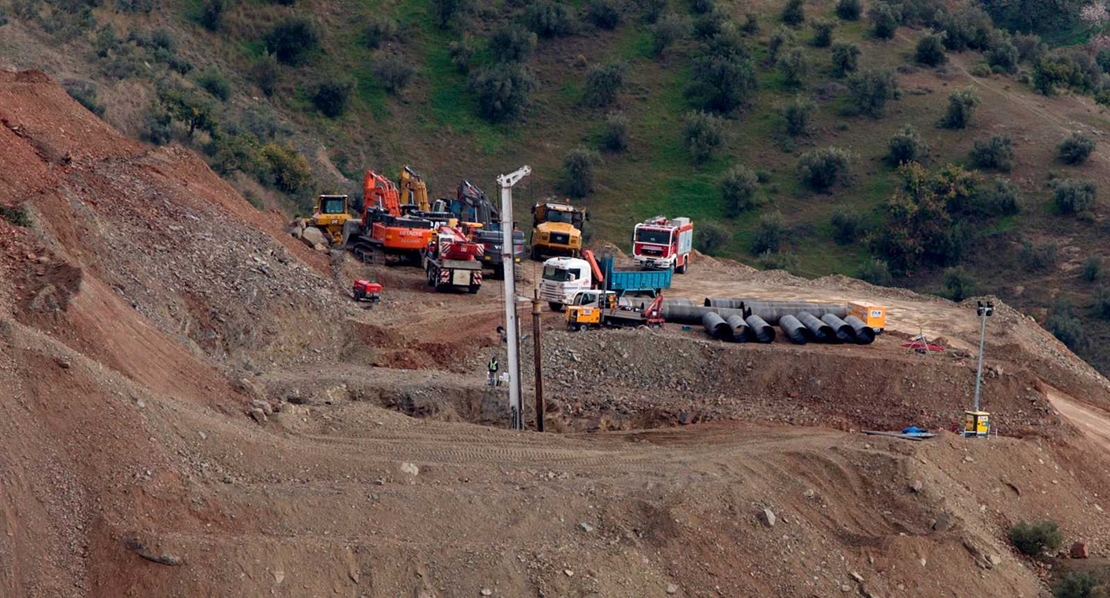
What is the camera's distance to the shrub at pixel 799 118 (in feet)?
219

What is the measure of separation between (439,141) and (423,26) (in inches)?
393

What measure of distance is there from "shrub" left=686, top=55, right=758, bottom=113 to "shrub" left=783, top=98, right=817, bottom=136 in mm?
2881

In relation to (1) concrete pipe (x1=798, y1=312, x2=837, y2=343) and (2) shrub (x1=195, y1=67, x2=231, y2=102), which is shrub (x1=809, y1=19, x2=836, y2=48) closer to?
(2) shrub (x1=195, y1=67, x2=231, y2=102)

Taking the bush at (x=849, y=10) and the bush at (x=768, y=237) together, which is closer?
the bush at (x=768, y=237)

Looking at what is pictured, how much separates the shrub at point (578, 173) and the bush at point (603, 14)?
13219 mm

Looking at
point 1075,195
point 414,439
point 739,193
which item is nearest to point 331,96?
point 739,193

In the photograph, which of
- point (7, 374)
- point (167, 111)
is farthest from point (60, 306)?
point (167, 111)

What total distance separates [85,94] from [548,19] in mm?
29374

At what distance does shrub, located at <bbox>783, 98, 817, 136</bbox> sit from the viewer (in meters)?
66.6

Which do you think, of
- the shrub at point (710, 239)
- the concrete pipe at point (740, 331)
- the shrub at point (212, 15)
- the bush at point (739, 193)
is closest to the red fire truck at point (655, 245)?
the concrete pipe at point (740, 331)

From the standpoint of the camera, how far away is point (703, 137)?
214ft

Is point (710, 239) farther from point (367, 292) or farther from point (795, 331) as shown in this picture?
point (367, 292)

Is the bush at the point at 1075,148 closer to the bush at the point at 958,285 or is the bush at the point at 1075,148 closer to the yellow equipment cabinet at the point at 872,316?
the bush at the point at 958,285

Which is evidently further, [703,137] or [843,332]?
[703,137]
